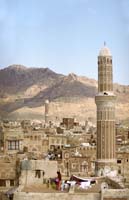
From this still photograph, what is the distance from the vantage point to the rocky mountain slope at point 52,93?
119312 millimetres

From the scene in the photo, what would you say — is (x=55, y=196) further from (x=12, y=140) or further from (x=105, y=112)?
(x=12, y=140)

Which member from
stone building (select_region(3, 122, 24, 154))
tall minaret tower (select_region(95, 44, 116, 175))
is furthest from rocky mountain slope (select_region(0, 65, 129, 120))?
tall minaret tower (select_region(95, 44, 116, 175))

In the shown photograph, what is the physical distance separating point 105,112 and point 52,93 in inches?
4363

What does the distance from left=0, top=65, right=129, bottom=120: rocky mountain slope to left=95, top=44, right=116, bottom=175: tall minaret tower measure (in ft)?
253

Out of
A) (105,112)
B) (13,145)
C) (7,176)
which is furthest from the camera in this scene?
(13,145)

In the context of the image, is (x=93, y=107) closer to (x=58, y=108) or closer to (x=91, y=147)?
(x=58, y=108)

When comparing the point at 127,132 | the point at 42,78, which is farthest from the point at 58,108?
the point at 127,132

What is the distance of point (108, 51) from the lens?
1142 inches

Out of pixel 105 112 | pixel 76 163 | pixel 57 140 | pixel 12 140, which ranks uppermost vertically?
pixel 105 112

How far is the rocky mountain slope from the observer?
11931cm

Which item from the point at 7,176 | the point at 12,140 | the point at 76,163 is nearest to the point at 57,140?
the point at 12,140

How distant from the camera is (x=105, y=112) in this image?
94.5 ft

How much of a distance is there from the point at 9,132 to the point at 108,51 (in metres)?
7.40

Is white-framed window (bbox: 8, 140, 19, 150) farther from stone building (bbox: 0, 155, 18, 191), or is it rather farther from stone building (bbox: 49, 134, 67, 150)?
stone building (bbox: 0, 155, 18, 191)
